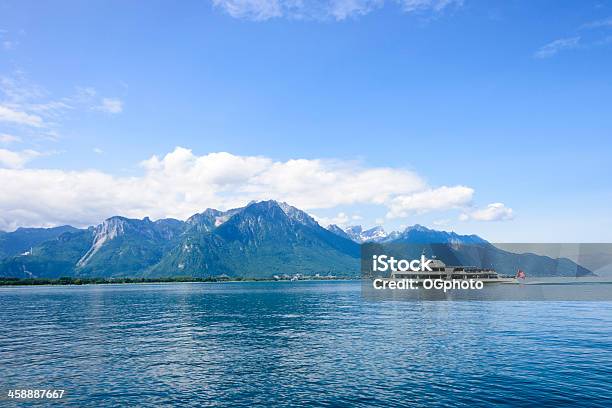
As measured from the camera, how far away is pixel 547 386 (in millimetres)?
42344

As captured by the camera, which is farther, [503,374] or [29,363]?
[29,363]

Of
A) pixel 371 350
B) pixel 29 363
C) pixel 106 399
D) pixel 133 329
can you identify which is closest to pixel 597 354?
pixel 371 350

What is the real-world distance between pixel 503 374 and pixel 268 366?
28.2 meters

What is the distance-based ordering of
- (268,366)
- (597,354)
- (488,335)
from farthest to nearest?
(488,335)
(597,354)
(268,366)

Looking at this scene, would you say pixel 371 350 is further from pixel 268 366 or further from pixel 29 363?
pixel 29 363

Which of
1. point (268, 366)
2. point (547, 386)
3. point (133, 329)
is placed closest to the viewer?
point (547, 386)

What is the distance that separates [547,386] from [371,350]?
78.0ft

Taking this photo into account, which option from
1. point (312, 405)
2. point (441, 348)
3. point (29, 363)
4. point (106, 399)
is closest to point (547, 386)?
point (441, 348)

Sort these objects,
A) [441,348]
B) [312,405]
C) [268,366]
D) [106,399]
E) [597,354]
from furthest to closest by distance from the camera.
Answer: [441,348] → [597,354] → [268,366] → [106,399] → [312,405]

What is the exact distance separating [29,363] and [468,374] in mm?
56832

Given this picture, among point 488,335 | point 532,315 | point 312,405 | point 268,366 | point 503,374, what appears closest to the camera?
point 312,405

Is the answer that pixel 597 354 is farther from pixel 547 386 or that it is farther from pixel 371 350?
pixel 371 350

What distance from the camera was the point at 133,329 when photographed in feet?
287

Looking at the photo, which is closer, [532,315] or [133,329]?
[133,329]
